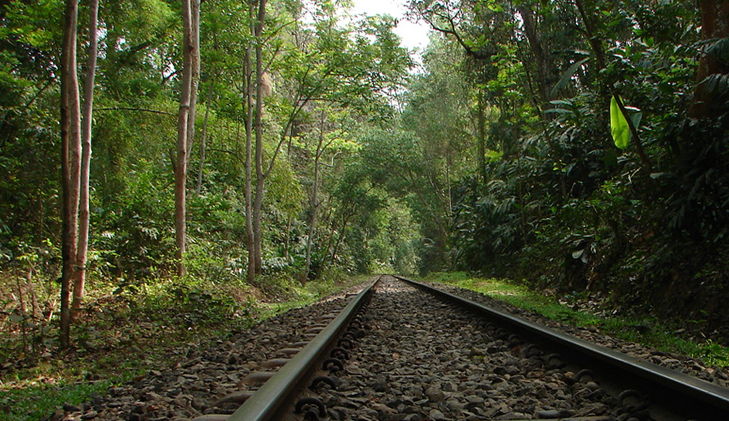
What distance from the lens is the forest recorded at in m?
5.68

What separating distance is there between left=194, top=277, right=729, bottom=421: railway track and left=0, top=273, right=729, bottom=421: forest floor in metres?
1.20

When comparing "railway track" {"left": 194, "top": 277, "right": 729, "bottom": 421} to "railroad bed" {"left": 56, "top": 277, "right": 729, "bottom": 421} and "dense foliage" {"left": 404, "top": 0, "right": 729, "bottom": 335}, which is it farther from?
"dense foliage" {"left": 404, "top": 0, "right": 729, "bottom": 335}

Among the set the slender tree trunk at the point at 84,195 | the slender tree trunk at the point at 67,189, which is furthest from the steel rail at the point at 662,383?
the slender tree trunk at the point at 84,195

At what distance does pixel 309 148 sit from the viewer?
840 inches

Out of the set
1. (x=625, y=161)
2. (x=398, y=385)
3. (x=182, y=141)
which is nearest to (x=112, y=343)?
(x=398, y=385)

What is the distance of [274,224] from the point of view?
19.9m

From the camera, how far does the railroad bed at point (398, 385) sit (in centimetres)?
240

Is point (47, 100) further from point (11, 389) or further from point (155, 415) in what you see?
point (155, 415)

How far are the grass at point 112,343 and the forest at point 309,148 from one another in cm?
13

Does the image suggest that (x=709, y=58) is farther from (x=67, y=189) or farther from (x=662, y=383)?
(x=67, y=189)

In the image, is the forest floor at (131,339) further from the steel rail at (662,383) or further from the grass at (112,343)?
the steel rail at (662,383)

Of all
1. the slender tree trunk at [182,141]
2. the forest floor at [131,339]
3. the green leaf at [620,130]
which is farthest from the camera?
the slender tree trunk at [182,141]

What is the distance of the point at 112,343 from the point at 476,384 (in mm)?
3878

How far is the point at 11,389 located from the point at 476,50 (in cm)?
1481
